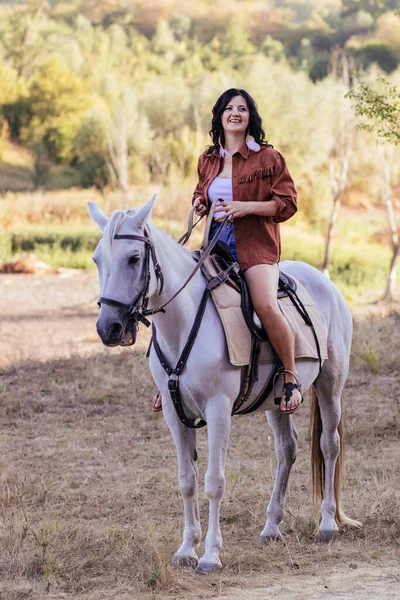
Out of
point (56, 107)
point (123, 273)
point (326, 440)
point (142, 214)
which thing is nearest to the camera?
point (123, 273)

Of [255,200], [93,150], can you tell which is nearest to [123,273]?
[255,200]

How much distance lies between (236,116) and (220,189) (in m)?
0.45

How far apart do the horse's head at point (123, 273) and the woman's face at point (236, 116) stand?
97 cm

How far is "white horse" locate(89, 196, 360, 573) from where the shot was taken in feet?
13.3

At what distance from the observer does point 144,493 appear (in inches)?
257

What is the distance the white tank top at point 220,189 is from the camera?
4816mm

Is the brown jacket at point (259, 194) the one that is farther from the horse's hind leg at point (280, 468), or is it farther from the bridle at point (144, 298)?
the horse's hind leg at point (280, 468)

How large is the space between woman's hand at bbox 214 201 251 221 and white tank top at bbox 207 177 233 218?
0.17 meters

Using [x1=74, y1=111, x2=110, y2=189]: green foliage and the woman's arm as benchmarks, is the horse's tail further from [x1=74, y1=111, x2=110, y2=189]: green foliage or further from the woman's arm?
[x1=74, y1=111, x2=110, y2=189]: green foliage

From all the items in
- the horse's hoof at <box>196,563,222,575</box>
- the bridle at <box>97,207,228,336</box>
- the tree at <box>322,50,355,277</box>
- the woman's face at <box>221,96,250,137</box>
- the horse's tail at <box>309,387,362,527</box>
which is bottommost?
the horse's hoof at <box>196,563,222,575</box>

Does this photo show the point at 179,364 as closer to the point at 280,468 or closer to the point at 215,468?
the point at 215,468

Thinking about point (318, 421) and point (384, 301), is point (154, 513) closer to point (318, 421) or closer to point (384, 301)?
point (318, 421)

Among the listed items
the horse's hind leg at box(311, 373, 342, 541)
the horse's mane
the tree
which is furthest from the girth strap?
the tree

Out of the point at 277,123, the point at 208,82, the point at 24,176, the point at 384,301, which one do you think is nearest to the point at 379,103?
the point at 384,301
